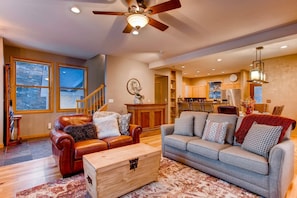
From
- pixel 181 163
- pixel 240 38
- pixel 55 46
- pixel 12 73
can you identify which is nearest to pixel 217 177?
pixel 181 163

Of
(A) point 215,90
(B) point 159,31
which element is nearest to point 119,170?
(B) point 159,31

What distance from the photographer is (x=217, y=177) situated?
95.3 inches

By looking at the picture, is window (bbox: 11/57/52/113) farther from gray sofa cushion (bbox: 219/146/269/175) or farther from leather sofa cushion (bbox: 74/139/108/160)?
gray sofa cushion (bbox: 219/146/269/175)

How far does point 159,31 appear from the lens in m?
3.38

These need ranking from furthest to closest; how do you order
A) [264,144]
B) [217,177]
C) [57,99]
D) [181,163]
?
[57,99]
[181,163]
[217,177]
[264,144]

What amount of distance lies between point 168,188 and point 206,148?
33.3 inches

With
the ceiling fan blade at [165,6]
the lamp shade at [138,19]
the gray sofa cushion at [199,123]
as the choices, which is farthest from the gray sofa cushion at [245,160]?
the lamp shade at [138,19]

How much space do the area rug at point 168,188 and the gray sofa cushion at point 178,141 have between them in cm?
49

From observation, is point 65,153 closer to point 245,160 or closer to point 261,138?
point 245,160

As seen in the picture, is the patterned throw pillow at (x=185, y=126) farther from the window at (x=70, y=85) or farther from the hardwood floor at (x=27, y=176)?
the window at (x=70, y=85)

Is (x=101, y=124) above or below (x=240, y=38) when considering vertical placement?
below

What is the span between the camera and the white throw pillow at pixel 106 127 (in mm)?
3123

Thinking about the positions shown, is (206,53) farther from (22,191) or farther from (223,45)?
(22,191)

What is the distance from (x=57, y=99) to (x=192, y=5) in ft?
16.6
